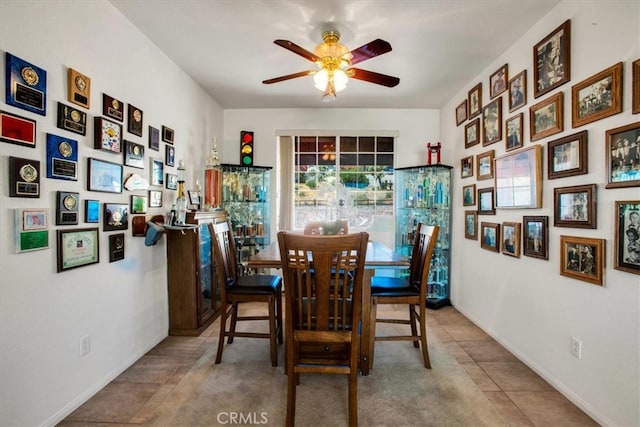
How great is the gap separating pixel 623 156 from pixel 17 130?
10.1 feet

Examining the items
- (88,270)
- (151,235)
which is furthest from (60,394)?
(151,235)

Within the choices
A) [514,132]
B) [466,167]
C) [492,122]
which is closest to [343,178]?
[466,167]

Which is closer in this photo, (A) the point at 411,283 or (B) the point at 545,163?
(B) the point at 545,163

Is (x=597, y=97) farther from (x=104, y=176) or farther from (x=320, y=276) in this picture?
(x=104, y=176)

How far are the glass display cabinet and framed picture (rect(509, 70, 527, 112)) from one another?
124 centimetres

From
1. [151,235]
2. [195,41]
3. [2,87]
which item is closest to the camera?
[2,87]

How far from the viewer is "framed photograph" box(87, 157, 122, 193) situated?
76.8 inches

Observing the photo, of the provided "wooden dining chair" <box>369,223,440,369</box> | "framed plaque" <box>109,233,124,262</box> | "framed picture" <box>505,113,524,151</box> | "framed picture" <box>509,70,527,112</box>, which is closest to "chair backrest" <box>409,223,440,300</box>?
"wooden dining chair" <box>369,223,440,369</box>

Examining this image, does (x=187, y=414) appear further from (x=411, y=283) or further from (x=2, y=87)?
(x=2, y=87)

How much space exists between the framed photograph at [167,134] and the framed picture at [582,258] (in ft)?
10.8

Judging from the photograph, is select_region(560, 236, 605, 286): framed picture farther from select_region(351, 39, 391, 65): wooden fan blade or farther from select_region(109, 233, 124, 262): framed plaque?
select_region(109, 233, 124, 262): framed plaque

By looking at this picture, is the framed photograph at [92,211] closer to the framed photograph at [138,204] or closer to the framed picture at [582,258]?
the framed photograph at [138,204]

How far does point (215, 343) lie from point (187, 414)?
96cm

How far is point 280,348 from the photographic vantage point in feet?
8.60
